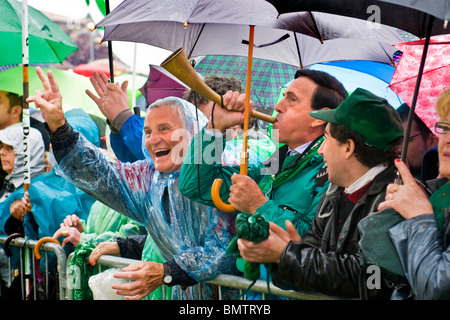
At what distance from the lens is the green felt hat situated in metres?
2.79

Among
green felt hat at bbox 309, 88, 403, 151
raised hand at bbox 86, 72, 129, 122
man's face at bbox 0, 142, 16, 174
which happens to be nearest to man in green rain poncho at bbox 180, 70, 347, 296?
green felt hat at bbox 309, 88, 403, 151

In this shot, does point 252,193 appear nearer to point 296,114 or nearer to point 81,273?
point 296,114

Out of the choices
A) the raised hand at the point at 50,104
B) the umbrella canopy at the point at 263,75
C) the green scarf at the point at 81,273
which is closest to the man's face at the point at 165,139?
the raised hand at the point at 50,104

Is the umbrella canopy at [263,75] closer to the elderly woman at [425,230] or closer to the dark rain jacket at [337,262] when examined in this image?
the dark rain jacket at [337,262]

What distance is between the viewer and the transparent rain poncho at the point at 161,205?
11.1 feet

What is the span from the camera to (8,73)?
582 centimetres

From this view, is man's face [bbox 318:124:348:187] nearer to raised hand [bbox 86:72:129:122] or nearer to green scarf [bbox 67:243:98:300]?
raised hand [bbox 86:72:129:122]

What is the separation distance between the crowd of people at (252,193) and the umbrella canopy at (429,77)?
0.11 meters

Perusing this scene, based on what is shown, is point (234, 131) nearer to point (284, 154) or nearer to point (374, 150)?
point (284, 154)

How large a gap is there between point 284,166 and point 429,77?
1.08 metres

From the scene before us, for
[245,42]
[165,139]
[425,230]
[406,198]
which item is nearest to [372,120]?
[406,198]

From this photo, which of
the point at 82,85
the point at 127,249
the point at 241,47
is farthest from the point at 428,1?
the point at 82,85

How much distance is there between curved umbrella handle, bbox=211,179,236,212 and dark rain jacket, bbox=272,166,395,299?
1.87 feet
